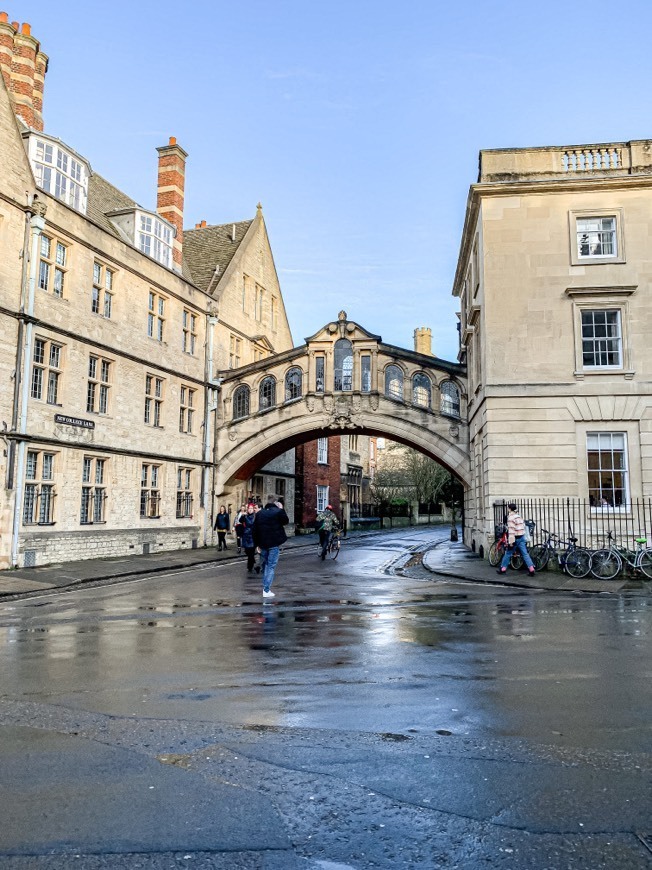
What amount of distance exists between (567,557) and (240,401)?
56.5 ft

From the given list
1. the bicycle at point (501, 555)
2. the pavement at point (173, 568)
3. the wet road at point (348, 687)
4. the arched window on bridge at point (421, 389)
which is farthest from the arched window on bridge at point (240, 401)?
the wet road at point (348, 687)

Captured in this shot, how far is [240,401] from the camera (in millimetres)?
31344

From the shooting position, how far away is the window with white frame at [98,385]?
22.9 m

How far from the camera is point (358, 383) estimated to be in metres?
29.6

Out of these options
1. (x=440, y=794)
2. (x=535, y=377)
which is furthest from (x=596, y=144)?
(x=440, y=794)

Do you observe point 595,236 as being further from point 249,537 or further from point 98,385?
point 98,385

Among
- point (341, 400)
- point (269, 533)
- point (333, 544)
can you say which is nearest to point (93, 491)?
point (333, 544)

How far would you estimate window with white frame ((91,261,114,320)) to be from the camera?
914 inches

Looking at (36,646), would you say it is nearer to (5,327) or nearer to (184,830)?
(184,830)

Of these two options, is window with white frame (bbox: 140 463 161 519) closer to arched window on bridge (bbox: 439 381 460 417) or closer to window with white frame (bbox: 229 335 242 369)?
window with white frame (bbox: 229 335 242 369)

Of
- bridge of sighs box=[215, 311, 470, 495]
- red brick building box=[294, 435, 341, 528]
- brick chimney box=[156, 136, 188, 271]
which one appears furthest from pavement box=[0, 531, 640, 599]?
red brick building box=[294, 435, 341, 528]

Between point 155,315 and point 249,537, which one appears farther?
point 155,315

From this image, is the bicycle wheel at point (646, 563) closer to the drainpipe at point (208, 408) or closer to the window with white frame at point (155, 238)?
the drainpipe at point (208, 408)

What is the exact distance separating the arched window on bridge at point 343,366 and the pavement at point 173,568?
8.33m
